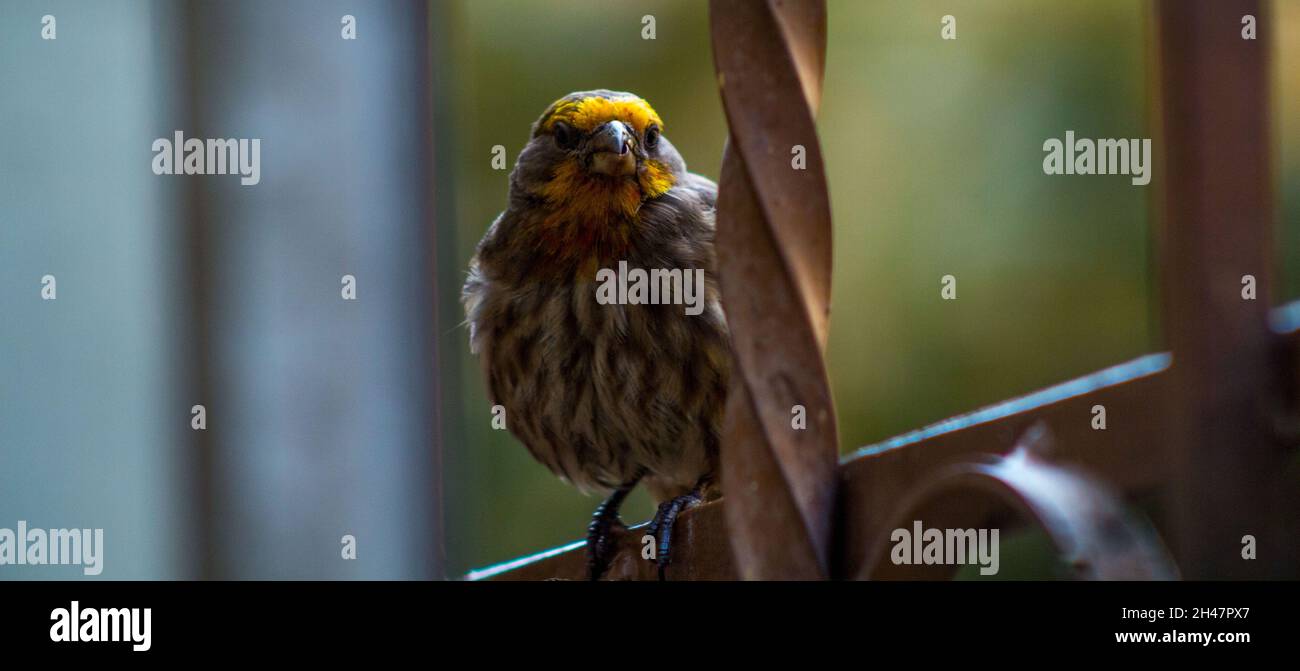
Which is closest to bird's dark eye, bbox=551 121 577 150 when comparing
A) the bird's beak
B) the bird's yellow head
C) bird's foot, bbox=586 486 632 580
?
the bird's yellow head

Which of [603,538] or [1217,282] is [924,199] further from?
[1217,282]

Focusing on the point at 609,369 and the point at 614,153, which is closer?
the point at 609,369

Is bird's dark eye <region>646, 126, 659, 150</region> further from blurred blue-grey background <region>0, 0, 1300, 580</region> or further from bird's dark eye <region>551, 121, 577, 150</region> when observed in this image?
blurred blue-grey background <region>0, 0, 1300, 580</region>

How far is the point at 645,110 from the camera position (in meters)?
3.38

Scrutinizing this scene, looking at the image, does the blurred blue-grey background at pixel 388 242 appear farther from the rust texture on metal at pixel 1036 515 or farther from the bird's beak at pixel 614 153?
the rust texture on metal at pixel 1036 515

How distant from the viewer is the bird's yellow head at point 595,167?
10.3ft

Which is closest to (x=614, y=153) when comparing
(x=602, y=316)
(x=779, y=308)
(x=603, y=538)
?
(x=602, y=316)

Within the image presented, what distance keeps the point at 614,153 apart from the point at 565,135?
243 millimetres

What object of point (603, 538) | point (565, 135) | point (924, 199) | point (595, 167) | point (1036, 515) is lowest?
point (603, 538)

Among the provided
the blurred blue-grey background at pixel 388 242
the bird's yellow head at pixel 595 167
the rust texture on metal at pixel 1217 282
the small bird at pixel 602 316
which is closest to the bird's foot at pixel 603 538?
the small bird at pixel 602 316

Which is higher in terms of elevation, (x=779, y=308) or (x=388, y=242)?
(x=388, y=242)

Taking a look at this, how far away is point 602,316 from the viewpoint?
2998 millimetres

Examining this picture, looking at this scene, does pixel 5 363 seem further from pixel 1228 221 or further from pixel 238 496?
pixel 1228 221
